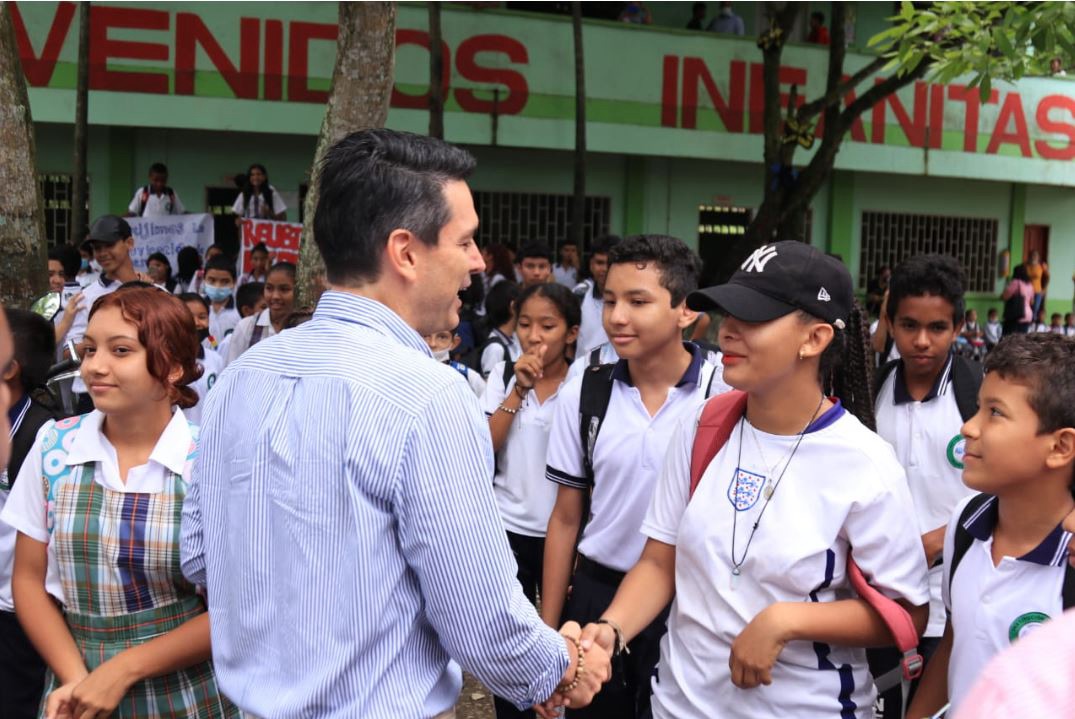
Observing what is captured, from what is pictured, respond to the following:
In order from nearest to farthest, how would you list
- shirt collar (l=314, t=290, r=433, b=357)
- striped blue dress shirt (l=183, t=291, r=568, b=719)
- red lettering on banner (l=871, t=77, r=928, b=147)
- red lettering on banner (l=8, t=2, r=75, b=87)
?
striped blue dress shirt (l=183, t=291, r=568, b=719)
shirt collar (l=314, t=290, r=433, b=357)
red lettering on banner (l=8, t=2, r=75, b=87)
red lettering on banner (l=871, t=77, r=928, b=147)

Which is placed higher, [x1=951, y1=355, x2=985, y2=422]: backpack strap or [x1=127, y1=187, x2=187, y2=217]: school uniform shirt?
[x1=127, y1=187, x2=187, y2=217]: school uniform shirt

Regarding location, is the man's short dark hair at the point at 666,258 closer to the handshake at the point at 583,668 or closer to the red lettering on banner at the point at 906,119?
the handshake at the point at 583,668

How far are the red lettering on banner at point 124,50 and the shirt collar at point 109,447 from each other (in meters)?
12.5

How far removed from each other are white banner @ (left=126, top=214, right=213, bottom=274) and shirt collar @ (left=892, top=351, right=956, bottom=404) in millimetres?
9857

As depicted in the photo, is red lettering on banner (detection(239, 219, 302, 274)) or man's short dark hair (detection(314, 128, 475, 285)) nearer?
man's short dark hair (detection(314, 128, 475, 285))

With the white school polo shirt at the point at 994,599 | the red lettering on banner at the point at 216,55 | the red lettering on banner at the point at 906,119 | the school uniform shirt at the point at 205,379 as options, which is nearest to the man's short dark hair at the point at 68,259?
the school uniform shirt at the point at 205,379

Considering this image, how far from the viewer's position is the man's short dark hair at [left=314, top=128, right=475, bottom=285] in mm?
2059

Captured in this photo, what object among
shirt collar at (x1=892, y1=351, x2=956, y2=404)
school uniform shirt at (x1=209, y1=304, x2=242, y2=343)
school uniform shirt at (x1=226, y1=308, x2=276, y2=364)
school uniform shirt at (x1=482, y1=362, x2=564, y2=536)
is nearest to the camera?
shirt collar at (x1=892, y1=351, x2=956, y2=404)

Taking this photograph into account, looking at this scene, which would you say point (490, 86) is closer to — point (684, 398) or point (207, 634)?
point (684, 398)

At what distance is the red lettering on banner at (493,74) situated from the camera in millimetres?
15883

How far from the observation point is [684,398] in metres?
3.53

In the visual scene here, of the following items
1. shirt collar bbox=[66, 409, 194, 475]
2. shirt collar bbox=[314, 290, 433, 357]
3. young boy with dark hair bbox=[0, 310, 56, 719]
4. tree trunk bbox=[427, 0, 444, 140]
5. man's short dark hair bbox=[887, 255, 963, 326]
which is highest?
tree trunk bbox=[427, 0, 444, 140]

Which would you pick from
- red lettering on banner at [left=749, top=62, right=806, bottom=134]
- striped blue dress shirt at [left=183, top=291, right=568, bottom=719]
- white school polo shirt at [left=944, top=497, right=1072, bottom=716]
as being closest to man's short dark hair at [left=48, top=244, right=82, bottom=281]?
striped blue dress shirt at [left=183, top=291, right=568, bottom=719]

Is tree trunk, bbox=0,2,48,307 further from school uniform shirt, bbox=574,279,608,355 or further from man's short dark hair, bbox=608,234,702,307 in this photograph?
school uniform shirt, bbox=574,279,608,355
